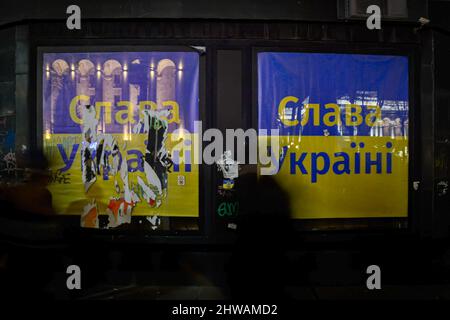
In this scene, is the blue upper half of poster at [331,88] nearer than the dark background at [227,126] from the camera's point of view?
No

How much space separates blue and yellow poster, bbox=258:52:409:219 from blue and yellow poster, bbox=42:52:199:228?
131cm

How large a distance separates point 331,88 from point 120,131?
131 inches

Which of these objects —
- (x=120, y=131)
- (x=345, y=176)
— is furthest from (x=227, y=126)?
(x=345, y=176)

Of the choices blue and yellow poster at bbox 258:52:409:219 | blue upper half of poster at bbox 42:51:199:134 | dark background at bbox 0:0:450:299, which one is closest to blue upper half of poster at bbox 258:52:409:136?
blue and yellow poster at bbox 258:52:409:219

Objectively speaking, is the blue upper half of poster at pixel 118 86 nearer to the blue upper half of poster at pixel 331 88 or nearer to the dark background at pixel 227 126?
the dark background at pixel 227 126

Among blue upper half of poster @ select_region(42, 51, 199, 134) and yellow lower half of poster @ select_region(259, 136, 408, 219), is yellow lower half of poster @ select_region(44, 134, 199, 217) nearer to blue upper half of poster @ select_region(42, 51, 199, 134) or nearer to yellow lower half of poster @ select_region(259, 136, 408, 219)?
blue upper half of poster @ select_region(42, 51, 199, 134)

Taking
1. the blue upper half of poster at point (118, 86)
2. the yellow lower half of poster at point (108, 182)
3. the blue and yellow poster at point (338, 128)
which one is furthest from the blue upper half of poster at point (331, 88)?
the yellow lower half of poster at point (108, 182)

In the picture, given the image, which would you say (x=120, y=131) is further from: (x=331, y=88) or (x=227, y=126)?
(x=331, y=88)

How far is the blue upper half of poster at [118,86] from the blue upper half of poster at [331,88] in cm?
115

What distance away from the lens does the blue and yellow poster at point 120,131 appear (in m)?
5.17

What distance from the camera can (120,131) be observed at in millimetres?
5207

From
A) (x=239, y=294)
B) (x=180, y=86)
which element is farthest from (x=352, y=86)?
(x=239, y=294)

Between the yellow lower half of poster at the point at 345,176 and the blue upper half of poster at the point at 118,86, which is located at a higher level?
the blue upper half of poster at the point at 118,86

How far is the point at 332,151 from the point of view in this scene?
525cm
